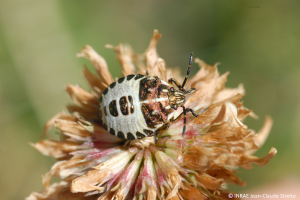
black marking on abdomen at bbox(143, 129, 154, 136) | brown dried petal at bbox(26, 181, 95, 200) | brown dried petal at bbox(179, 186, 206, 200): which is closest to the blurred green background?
brown dried petal at bbox(26, 181, 95, 200)

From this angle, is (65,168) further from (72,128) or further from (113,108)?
(113,108)

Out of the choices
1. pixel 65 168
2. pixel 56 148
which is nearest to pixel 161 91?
pixel 65 168

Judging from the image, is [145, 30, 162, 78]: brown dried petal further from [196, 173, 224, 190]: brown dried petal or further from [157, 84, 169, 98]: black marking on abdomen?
[196, 173, 224, 190]: brown dried petal

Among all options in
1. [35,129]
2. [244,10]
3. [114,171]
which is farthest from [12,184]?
[244,10]

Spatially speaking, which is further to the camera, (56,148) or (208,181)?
(56,148)

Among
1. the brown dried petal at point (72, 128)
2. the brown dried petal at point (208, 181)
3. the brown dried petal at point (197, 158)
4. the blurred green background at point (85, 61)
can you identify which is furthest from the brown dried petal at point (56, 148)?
the blurred green background at point (85, 61)

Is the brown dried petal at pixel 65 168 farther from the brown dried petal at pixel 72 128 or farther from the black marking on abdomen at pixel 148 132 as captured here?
the black marking on abdomen at pixel 148 132

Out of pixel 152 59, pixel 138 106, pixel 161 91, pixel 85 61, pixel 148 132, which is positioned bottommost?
pixel 148 132
